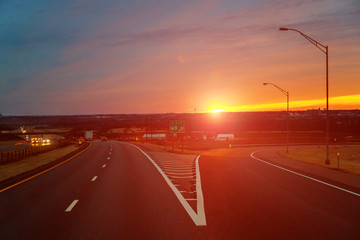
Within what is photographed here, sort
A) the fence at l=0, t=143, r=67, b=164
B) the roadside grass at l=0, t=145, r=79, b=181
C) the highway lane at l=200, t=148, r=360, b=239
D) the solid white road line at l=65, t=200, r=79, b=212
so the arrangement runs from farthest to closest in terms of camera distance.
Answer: the fence at l=0, t=143, r=67, b=164, the roadside grass at l=0, t=145, r=79, b=181, the solid white road line at l=65, t=200, r=79, b=212, the highway lane at l=200, t=148, r=360, b=239

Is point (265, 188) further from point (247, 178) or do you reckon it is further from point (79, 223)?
point (79, 223)

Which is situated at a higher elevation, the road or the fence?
the road

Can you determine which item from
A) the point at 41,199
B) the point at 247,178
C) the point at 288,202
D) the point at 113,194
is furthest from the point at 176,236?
the point at 247,178

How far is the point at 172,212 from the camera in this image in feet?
34.0

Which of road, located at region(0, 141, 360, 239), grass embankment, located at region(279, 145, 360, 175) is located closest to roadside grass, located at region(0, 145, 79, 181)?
road, located at region(0, 141, 360, 239)

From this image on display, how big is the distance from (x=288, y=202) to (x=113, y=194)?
677 centimetres

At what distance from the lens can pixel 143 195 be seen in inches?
533

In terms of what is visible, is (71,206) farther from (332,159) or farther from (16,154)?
(16,154)

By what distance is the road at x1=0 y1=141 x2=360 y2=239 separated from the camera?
26.7 ft

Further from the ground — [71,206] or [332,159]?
[71,206]

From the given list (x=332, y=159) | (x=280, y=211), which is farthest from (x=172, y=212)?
(x=332, y=159)

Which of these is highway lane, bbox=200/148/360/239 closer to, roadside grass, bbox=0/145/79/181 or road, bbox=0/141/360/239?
road, bbox=0/141/360/239

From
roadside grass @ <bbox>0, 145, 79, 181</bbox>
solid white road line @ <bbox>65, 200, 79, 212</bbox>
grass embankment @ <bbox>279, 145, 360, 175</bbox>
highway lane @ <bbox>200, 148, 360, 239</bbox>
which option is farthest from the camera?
grass embankment @ <bbox>279, 145, 360, 175</bbox>

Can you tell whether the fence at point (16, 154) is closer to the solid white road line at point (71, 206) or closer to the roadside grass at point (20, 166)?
the roadside grass at point (20, 166)
